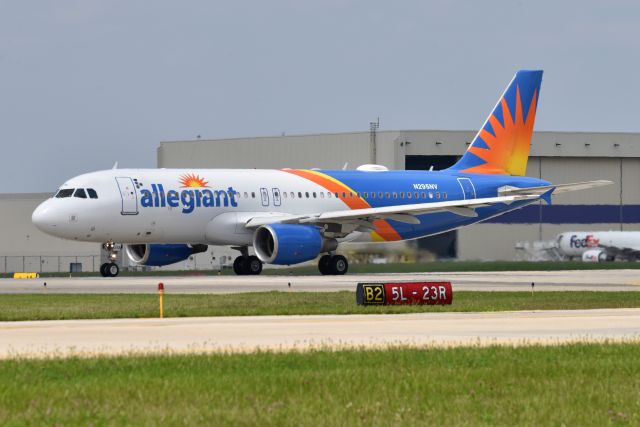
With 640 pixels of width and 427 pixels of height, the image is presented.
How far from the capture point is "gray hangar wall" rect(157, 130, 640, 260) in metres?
99.7

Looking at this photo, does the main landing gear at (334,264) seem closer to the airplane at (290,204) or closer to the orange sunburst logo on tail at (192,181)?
the airplane at (290,204)

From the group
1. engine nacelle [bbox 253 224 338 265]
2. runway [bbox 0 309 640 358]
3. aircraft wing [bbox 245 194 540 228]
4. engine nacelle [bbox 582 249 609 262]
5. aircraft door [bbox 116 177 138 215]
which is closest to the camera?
runway [bbox 0 309 640 358]

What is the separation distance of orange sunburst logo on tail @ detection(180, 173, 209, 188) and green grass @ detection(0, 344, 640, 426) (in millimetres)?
38520

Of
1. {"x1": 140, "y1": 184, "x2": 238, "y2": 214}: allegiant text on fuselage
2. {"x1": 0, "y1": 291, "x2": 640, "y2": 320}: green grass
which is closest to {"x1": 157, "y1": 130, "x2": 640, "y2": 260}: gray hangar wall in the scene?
{"x1": 140, "y1": 184, "x2": 238, "y2": 214}: allegiant text on fuselage

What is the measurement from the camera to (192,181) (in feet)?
196

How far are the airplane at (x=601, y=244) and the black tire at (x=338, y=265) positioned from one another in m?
39.0

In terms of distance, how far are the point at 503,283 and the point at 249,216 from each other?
550 inches

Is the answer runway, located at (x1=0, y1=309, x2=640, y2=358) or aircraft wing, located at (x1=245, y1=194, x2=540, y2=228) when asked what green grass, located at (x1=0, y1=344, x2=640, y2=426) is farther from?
aircraft wing, located at (x1=245, y1=194, x2=540, y2=228)

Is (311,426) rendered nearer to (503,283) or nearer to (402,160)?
(503,283)

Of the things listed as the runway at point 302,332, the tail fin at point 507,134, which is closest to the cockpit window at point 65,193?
the tail fin at point 507,134

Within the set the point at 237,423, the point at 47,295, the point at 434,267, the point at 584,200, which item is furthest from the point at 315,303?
the point at 584,200

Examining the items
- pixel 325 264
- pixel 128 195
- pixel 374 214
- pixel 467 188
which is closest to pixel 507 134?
pixel 467 188

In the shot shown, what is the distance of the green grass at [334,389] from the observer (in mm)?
14750

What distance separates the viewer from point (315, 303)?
36312 mm
